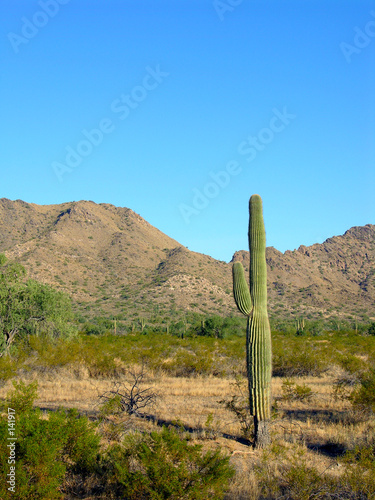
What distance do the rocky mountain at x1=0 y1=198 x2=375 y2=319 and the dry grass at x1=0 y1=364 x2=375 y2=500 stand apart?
31719 millimetres

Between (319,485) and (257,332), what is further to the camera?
(257,332)

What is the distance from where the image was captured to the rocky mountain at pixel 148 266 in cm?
5219

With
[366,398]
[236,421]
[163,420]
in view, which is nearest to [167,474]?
[236,421]

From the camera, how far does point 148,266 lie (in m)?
63.8

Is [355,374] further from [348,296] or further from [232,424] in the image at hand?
[348,296]

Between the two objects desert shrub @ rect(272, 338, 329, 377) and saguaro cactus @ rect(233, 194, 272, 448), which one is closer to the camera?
saguaro cactus @ rect(233, 194, 272, 448)

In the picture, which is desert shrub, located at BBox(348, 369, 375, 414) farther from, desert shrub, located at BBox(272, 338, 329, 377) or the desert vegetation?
desert shrub, located at BBox(272, 338, 329, 377)

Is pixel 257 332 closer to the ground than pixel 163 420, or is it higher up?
higher up

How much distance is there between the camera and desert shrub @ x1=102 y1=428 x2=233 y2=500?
4.92 metres

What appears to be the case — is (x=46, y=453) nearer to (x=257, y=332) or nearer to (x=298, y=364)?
(x=257, y=332)

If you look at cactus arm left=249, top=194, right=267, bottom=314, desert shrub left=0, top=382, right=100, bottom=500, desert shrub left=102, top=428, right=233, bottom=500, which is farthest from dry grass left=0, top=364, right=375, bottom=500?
cactus arm left=249, top=194, right=267, bottom=314

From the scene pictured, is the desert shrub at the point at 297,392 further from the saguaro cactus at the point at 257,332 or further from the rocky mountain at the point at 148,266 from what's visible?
the rocky mountain at the point at 148,266

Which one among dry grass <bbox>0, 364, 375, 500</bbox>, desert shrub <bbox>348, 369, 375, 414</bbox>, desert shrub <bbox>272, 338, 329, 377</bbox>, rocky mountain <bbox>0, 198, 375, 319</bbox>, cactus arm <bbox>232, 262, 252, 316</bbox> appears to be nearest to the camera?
dry grass <bbox>0, 364, 375, 500</bbox>

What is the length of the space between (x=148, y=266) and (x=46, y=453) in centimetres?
5885
